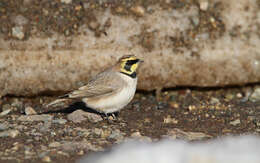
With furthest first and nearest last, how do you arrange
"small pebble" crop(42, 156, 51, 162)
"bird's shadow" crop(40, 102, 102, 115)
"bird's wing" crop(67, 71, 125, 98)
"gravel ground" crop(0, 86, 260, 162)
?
"bird's shadow" crop(40, 102, 102, 115) < "bird's wing" crop(67, 71, 125, 98) < "gravel ground" crop(0, 86, 260, 162) < "small pebble" crop(42, 156, 51, 162)

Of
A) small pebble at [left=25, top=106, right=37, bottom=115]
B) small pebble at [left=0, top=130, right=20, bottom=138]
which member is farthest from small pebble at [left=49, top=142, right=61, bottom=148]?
small pebble at [left=25, top=106, right=37, bottom=115]

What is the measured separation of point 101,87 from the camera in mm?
6910

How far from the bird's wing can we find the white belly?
102mm

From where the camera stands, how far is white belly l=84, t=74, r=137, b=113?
672 cm

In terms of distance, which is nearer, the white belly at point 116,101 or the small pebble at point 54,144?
the small pebble at point 54,144

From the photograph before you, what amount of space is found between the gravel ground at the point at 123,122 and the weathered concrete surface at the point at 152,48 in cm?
28

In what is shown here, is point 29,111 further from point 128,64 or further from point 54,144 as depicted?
point 128,64

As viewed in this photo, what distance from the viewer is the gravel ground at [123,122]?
588 cm

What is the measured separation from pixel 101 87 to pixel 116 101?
365 mm

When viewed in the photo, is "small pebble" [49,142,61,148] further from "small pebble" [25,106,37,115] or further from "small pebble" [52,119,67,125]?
"small pebble" [25,106,37,115]

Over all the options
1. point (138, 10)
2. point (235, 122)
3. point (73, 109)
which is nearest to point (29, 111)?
point (73, 109)

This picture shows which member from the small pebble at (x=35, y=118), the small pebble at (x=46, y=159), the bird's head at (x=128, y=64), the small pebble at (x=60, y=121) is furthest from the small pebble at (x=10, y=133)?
the bird's head at (x=128, y=64)

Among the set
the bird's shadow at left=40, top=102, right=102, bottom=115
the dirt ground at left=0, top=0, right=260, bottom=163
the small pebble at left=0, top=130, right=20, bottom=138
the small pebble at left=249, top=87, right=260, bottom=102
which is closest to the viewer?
the dirt ground at left=0, top=0, right=260, bottom=163

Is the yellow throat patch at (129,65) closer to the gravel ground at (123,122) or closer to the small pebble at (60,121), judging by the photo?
the gravel ground at (123,122)
